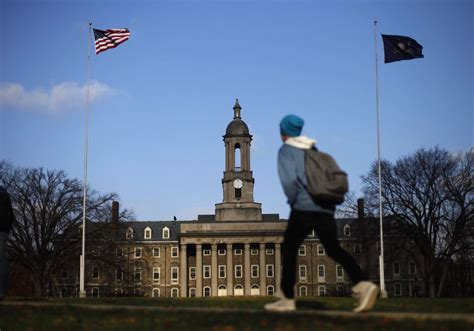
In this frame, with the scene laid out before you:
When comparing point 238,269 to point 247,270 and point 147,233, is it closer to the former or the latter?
point 247,270

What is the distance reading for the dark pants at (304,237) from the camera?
33.3 ft

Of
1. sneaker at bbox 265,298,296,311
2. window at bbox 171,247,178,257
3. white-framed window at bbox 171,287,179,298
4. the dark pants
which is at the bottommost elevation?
white-framed window at bbox 171,287,179,298

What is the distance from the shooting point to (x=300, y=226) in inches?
400

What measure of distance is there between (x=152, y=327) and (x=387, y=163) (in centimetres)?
5727

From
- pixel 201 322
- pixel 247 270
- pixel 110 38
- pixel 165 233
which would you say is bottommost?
pixel 247 270

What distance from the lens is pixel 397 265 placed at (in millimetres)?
103438

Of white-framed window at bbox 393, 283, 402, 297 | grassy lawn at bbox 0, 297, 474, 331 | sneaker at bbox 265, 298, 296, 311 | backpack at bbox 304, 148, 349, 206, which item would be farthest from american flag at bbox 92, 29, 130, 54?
white-framed window at bbox 393, 283, 402, 297

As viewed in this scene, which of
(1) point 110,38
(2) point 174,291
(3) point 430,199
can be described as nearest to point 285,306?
(1) point 110,38

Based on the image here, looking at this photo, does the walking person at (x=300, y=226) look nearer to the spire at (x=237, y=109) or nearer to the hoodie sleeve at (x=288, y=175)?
the hoodie sleeve at (x=288, y=175)

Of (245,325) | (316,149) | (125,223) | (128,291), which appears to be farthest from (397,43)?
(128,291)

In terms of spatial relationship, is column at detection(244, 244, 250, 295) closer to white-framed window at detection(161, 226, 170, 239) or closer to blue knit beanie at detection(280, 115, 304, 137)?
white-framed window at detection(161, 226, 170, 239)

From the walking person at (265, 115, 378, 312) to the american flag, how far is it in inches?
1160

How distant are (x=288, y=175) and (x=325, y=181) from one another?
0.57m

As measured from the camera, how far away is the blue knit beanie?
1073cm
